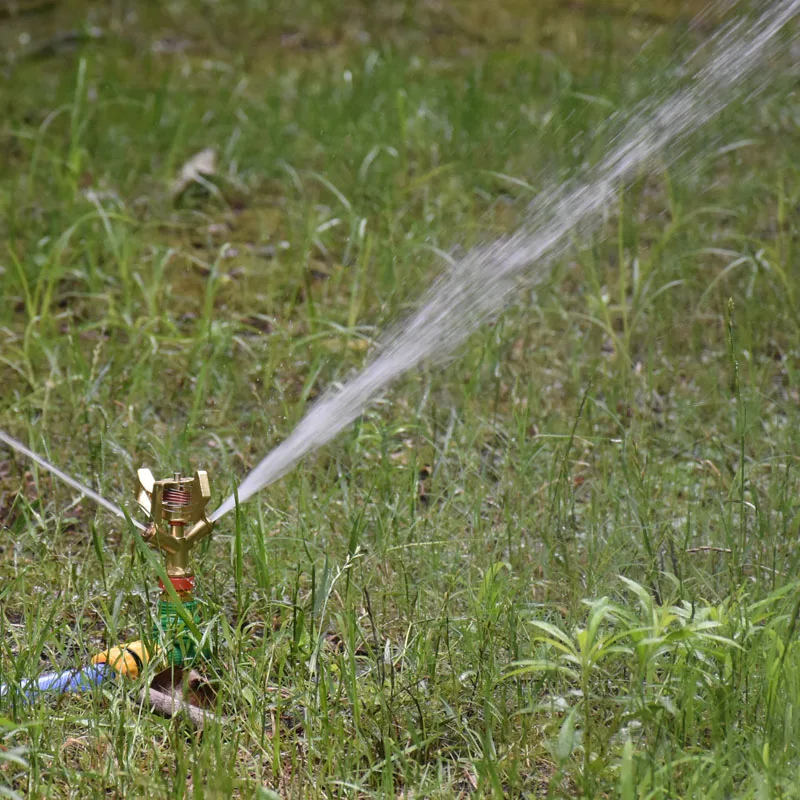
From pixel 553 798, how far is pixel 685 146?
2943 mm

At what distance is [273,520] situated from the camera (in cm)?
238

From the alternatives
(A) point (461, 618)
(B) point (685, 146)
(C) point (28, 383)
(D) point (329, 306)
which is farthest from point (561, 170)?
(A) point (461, 618)

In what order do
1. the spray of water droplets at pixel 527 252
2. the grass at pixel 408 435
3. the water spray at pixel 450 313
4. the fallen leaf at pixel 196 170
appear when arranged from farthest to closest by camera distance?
the fallen leaf at pixel 196 170 → the spray of water droplets at pixel 527 252 → the water spray at pixel 450 313 → the grass at pixel 408 435

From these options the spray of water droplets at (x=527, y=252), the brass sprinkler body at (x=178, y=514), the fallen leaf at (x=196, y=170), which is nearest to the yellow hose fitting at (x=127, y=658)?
the brass sprinkler body at (x=178, y=514)

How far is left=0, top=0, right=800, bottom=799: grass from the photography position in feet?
5.61

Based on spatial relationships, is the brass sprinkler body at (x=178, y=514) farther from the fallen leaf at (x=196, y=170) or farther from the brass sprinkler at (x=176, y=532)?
the fallen leaf at (x=196, y=170)

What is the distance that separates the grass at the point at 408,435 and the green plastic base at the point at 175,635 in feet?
0.15

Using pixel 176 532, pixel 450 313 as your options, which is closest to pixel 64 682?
pixel 176 532

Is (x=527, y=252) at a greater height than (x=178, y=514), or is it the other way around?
(x=178, y=514)

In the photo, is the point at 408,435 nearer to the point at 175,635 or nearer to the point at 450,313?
the point at 450,313

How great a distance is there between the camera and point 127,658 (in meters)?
1.87

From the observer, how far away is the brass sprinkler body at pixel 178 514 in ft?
5.89

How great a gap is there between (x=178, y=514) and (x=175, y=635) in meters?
0.20

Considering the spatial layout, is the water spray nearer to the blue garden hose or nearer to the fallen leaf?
the blue garden hose
